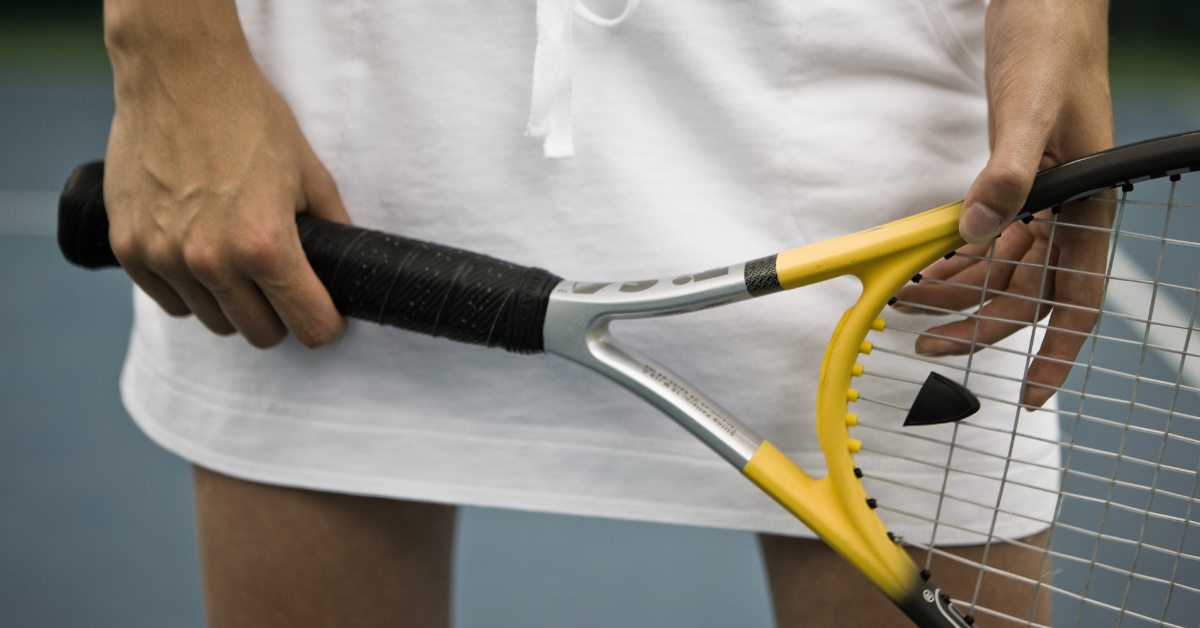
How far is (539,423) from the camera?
1.91 ft

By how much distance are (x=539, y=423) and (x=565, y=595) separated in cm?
90

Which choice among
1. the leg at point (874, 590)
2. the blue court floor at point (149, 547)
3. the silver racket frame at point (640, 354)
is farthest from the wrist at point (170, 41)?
the blue court floor at point (149, 547)

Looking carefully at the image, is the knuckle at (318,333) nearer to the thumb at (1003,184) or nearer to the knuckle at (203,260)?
the knuckle at (203,260)

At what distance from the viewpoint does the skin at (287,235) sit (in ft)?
1.44

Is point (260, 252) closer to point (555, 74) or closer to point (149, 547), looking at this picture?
point (555, 74)

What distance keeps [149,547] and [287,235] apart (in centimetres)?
119

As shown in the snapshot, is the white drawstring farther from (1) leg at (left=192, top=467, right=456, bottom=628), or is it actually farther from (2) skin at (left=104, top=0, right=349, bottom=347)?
(1) leg at (left=192, top=467, right=456, bottom=628)

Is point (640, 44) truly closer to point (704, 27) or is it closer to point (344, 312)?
point (704, 27)

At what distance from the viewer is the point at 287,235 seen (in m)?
0.51

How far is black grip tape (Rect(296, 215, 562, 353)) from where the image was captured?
541mm

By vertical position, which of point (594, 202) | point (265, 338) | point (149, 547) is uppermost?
point (594, 202)

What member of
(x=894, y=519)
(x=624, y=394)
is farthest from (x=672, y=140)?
(x=894, y=519)

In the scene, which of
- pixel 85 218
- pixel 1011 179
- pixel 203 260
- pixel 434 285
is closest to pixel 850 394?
pixel 1011 179

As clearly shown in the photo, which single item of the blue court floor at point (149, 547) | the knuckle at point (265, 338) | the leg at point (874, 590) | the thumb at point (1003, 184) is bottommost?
the blue court floor at point (149, 547)
